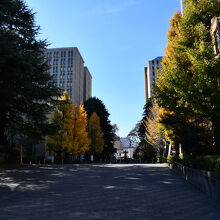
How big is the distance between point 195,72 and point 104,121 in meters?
36.7

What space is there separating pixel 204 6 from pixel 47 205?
12164mm

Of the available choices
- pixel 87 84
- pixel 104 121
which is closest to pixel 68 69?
pixel 87 84

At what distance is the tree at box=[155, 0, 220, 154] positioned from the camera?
366 inches

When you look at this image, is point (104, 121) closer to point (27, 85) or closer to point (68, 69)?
point (27, 85)

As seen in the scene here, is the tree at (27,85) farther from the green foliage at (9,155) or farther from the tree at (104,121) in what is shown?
the tree at (104,121)

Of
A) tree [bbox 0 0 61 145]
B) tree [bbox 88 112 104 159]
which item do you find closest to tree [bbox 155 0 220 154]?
tree [bbox 0 0 61 145]

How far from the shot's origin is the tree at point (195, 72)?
9305mm

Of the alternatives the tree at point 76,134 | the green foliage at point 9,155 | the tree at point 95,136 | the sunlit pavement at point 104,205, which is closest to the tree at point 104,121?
the tree at point 95,136

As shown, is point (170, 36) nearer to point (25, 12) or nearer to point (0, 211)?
point (25, 12)

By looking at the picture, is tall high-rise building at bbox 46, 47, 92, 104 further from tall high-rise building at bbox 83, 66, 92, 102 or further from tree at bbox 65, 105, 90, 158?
tree at bbox 65, 105, 90, 158

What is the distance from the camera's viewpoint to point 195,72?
388 inches

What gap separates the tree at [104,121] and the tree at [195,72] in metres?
33.4

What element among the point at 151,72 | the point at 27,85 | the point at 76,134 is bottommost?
the point at 76,134

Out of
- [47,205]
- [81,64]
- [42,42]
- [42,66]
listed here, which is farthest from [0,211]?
[81,64]
